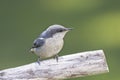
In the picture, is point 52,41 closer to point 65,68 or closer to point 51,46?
point 51,46

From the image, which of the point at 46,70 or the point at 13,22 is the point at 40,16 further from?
the point at 46,70

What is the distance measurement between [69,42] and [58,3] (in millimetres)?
406

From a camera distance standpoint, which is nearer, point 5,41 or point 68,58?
point 68,58

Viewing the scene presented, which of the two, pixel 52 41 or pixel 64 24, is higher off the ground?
pixel 64 24

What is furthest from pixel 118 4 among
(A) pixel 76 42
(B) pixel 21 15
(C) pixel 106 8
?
(B) pixel 21 15

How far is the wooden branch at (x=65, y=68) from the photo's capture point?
7.25 ft

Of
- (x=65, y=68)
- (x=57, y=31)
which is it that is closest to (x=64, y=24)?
(x=57, y=31)

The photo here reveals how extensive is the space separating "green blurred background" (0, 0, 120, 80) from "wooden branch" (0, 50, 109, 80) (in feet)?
5.99

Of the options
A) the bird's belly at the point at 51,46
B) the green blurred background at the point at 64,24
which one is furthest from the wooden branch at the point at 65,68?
the green blurred background at the point at 64,24

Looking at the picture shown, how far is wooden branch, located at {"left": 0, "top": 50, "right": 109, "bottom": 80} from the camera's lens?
221 centimetres

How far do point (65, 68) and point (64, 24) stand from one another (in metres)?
1.98

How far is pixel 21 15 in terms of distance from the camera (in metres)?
4.28

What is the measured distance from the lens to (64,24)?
4195 millimetres

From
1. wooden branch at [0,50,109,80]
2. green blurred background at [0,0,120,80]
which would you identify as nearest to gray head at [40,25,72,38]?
wooden branch at [0,50,109,80]
